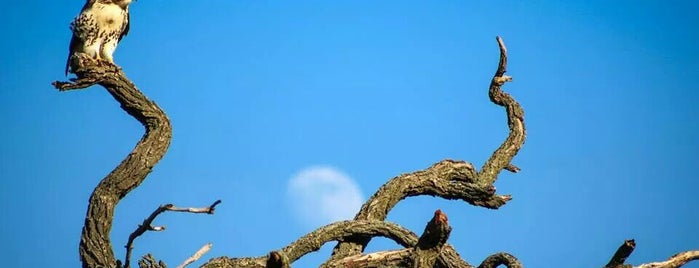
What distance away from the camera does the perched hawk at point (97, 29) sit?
7152 millimetres

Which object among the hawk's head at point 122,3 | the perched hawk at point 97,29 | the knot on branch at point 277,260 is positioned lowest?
the knot on branch at point 277,260

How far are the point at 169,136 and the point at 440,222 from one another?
223cm

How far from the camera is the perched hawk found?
715 cm

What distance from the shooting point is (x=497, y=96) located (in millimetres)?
8328

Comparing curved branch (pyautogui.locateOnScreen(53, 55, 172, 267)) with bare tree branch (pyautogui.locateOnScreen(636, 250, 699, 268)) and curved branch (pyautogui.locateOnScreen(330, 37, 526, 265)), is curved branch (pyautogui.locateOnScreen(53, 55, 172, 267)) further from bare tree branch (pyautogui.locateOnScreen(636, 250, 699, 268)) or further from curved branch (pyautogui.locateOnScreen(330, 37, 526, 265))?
bare tree branch (pyautogui.locateOnScreen(636, 250, 699, 268))

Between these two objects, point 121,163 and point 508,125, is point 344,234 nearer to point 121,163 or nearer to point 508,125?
point 121,163

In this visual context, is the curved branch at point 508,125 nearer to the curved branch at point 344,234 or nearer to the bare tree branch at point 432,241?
the curved branch at point 344,234

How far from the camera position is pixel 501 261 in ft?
20.2

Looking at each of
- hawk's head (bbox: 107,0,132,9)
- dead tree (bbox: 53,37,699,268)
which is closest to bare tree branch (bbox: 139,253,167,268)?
dead tree (bbox: 53,37,699,268)

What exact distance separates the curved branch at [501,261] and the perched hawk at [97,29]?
3.32 meters

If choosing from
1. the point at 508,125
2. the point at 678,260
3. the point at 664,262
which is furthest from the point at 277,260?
the point at 508,125

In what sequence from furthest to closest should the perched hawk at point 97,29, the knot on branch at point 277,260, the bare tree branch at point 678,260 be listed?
1. the perched hawk at point 97,29
2. the bare tree branch at point 678,260
3. the knot on branch at point 277,260

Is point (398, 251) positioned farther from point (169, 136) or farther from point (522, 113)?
point (522, 113)

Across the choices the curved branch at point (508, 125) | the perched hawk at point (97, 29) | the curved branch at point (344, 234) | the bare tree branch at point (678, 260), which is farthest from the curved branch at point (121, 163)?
the bare tree branch at point (678, 260)
